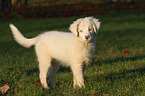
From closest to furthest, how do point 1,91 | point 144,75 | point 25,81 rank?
point 1,91 < point 25,81 < point 144,75

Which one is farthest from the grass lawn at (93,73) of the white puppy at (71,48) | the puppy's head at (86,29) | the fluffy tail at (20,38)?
the puppy's head at (86,29)

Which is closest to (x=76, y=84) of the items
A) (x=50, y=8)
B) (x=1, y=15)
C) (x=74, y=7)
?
(x=1, y=15)

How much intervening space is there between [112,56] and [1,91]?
4.15 m

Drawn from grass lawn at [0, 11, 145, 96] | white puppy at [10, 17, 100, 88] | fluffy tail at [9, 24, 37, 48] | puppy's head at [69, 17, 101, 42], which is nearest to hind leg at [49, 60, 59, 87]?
white puppy at [10, 17, 100, 88]

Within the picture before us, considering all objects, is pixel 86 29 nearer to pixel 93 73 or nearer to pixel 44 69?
pixel 44 69

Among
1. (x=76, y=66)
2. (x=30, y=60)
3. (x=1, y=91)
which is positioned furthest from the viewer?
(x=30, y=60)

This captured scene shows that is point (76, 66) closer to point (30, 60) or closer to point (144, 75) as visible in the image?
point (144, 75)

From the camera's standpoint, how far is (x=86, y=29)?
4438mm

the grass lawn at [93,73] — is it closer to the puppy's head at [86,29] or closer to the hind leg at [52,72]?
the hind leg at [52,72]

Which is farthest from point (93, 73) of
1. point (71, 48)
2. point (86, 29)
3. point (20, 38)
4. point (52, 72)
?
point (20, 38)

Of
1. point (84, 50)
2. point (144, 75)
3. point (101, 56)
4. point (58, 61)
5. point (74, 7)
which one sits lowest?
point (74, 7)

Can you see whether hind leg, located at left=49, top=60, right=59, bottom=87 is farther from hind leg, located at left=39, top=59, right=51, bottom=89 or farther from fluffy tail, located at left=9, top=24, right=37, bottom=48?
fluffy tail, located at left=9, top=24, right=37, bottom=48

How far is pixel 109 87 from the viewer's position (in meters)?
4.59

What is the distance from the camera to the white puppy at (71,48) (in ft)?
14.9
